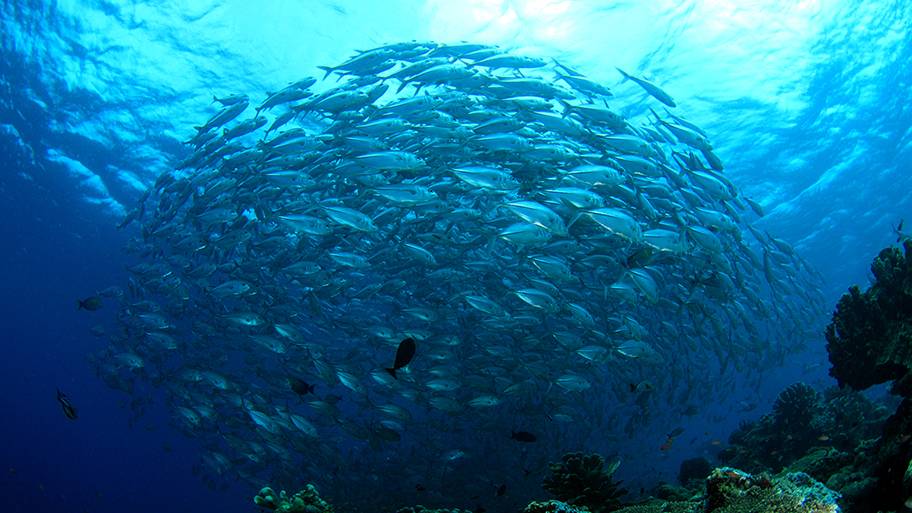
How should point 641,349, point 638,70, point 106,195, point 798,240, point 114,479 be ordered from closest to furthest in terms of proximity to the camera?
point 641,349 → point 638,70 → point 106,195 → point 798,240 → point 114,479

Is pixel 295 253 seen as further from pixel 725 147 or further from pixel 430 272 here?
pixel 725 147

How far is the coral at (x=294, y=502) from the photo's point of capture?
Answer: 502cm

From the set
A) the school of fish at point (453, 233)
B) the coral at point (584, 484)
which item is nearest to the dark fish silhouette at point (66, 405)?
the school of fish at point (453, 233)

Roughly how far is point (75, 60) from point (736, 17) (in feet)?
74.1

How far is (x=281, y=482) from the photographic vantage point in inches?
717

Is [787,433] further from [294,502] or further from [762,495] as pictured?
[294,502]

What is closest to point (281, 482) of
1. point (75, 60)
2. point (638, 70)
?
point (75, 60)

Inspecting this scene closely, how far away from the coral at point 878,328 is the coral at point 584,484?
349 centimetres

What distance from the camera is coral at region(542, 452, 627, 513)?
575 cm

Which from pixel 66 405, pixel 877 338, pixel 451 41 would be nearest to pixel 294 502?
pixel 66 405

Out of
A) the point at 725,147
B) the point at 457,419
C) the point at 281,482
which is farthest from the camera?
the point at 725,147

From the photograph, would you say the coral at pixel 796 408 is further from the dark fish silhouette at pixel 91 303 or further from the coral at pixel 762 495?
the dark fish silhouette at pixel 91 303

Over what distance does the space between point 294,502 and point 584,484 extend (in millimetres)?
3437

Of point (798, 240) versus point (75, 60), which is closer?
point (75, 60)
